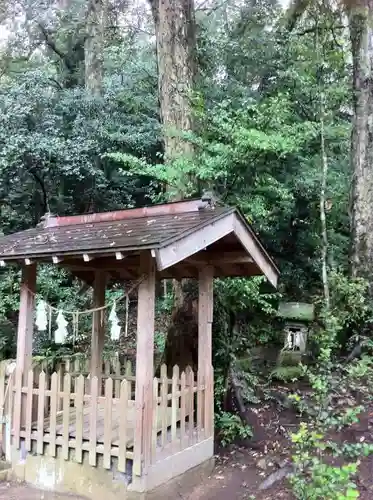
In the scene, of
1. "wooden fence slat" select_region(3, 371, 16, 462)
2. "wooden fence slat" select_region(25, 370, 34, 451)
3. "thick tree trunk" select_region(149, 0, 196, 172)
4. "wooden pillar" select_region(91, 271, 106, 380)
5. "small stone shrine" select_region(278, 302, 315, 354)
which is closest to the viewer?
"wooden fence slat" select_region(25, 370, 34, 451)

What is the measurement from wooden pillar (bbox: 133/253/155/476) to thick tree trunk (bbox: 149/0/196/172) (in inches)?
147

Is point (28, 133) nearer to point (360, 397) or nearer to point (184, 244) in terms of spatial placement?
point (184, 244)

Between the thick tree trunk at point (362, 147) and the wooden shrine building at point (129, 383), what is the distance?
12.6ft

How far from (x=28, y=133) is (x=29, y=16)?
6.02 m

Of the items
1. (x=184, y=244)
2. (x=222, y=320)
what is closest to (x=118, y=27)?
(x=222, y=320)

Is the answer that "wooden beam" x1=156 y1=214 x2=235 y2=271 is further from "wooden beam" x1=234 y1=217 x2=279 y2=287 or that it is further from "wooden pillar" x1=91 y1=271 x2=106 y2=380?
"wooden pillar" x1=91 y1=271 x2=106 y2=380

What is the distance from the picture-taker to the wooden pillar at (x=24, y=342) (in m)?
5.10

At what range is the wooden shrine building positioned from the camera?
4.41 meters

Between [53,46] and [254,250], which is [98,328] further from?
[53,46]

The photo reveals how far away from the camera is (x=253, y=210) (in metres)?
7.43

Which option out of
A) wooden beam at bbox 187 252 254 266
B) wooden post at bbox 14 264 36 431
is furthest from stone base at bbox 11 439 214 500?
wooden beam at bbox 187 252 254 266

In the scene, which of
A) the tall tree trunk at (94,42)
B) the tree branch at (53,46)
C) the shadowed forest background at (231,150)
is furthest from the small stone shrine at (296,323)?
the tree branch at (53,46)

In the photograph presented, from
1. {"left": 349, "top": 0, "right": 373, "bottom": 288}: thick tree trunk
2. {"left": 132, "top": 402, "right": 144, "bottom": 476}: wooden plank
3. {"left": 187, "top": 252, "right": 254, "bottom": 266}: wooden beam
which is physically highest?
{"left": 349, "top": 0, "right": 373, "bottom": 288}: thick tree trunk

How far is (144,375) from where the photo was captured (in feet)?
14.4
